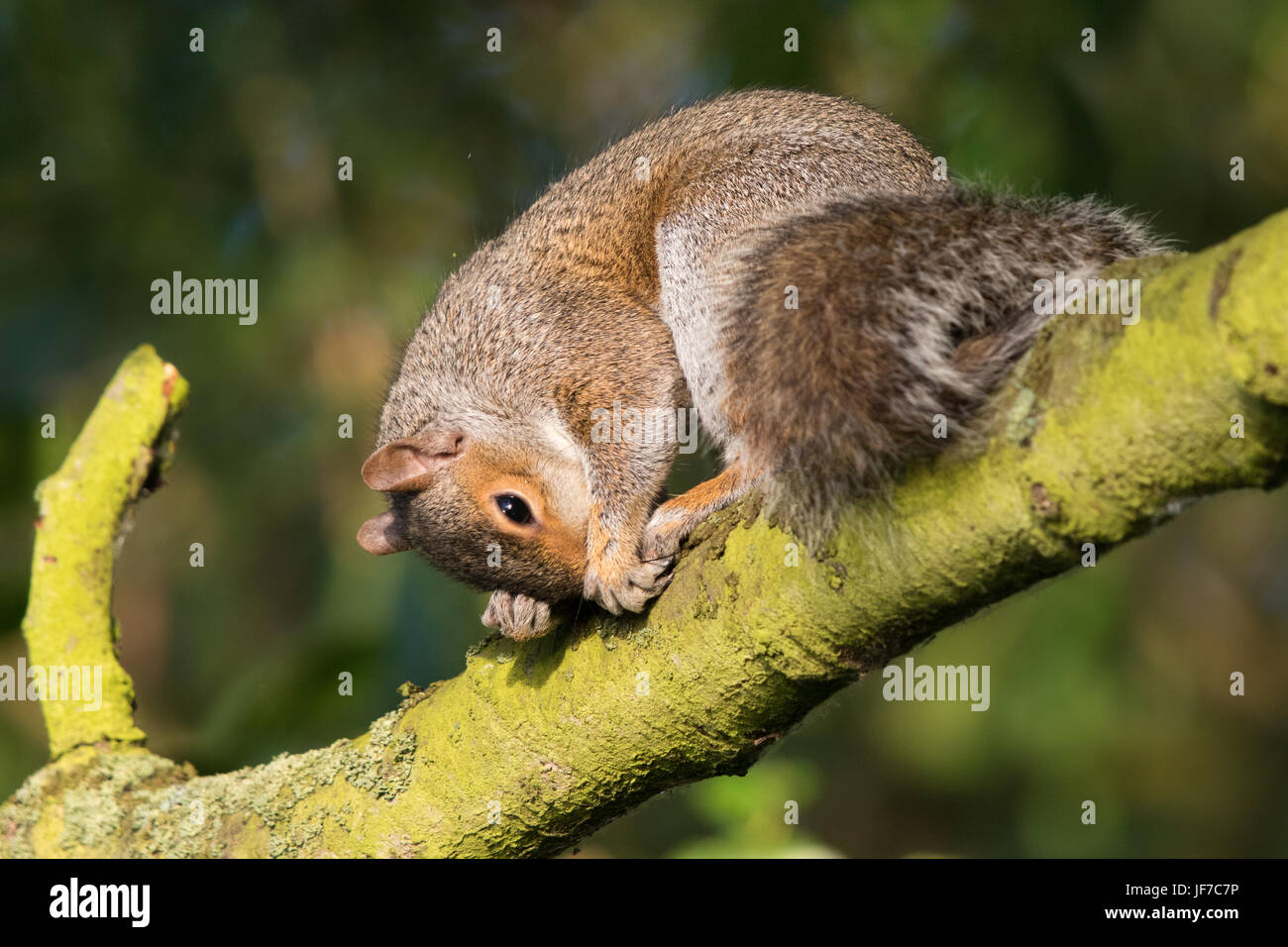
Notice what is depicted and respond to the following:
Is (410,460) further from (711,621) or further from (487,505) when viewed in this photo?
(711,621)

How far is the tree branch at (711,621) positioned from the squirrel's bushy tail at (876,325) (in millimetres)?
76

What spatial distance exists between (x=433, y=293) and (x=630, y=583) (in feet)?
4.93

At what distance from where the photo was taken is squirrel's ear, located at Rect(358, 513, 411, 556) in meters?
2.88

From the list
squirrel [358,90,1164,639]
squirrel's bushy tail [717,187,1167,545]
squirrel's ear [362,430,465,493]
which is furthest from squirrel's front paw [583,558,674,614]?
squirrel's ear [362,430,465,493]

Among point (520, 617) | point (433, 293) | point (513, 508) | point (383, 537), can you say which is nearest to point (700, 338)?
point (513, 508)

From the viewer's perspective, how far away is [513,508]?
257cm

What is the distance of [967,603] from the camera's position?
1.70 metres

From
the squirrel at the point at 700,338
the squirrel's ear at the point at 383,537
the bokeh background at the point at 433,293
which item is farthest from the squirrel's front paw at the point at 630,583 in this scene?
the bokeh background at the point at 433,293

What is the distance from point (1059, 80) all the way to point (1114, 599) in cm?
195

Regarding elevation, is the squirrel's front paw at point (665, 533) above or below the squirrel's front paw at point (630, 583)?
above

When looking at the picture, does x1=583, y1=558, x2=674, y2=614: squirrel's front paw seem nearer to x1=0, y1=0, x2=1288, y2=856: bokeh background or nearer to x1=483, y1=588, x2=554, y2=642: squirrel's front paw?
x1=483, y1=588, x2=554, y2=642: squirrel's front paw

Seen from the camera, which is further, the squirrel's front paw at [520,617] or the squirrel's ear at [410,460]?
the squirrel's ear at [410,460]

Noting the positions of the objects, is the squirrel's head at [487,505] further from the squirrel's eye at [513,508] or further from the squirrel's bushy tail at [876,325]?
the squirrel's bushy tail at [876,325]

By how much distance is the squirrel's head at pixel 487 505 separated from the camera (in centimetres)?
250
